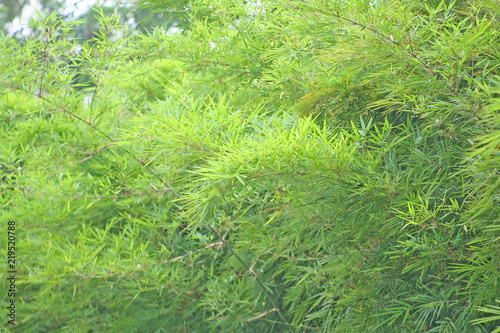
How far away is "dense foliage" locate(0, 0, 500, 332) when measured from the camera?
1551 mm

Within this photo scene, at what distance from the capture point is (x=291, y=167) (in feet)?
5.16

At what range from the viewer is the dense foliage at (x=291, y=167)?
5.09ft

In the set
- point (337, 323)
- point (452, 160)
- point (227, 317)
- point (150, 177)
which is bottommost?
point (227, 317)

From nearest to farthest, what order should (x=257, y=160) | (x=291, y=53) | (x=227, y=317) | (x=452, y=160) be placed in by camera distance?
(x=257, y=160) < (x=452, y=160) < (x=291, y=53) < (x=227, y=317)

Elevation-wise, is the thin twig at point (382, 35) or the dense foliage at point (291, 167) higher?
the thin twig at point (382, 35)

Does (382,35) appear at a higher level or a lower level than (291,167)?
higher

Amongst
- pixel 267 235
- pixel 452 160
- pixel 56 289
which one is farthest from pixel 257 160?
pixel 56 289

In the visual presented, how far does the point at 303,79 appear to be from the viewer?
2061mm

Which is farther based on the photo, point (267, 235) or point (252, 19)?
point (267, 235)

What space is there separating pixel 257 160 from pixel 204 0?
123 cm

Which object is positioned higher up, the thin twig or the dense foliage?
the thin twig

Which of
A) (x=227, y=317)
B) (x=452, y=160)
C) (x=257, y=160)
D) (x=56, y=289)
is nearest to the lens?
(x=257, y=160)

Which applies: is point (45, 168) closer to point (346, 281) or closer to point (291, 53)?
point (291, 53)

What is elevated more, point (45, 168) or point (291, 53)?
point (291, 53)
